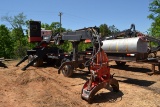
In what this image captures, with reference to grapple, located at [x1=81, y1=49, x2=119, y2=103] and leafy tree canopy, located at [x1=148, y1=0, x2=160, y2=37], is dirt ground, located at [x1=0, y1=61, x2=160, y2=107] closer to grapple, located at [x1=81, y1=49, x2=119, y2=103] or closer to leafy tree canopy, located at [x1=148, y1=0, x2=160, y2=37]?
grapple, located at [x1=81, y1=49, x2=119, y2=103]

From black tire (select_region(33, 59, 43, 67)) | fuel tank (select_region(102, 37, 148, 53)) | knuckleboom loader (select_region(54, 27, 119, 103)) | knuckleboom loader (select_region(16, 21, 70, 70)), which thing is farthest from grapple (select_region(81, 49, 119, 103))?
black tire (select_region(33, 59, 43, 67))

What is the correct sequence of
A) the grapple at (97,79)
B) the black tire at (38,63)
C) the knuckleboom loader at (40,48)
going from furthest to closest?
1. the black tire at (38,63)
2. the knuckleboom loader at (40,48)
3. the grapple at (97,79)

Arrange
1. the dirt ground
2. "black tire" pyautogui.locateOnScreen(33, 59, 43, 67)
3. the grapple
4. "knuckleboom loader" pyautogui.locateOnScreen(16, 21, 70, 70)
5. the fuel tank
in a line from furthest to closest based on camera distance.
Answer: "black tire" pyautogui.locateOnScreen(33, 59, 43, 67)
"knuckleboom loader" pyautogui.locateOnScreen(16, 21, 70, 70)
the fuel tank
the grapple
the dirt ground

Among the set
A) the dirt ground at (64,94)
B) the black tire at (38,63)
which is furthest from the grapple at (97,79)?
the black tire at (38,63)

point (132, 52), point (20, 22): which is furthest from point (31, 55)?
point (20, 22)

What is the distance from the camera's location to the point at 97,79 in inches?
A: 326

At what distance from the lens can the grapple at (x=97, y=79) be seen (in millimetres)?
7897

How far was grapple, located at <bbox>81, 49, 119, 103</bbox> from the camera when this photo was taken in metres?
7.90

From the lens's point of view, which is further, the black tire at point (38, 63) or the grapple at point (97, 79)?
the black tire at point (38, 63)

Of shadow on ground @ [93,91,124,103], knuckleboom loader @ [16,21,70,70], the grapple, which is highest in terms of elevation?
knuckleboom loader @ [16,21,70,70]

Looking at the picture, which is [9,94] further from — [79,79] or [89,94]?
[79,79]

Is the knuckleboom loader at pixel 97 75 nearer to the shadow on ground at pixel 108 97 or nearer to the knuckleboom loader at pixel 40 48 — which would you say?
the shadow on ground at pixel 108 97

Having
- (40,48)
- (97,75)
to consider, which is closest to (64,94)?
(97,75)

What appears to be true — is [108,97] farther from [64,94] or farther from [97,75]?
[64,94]
